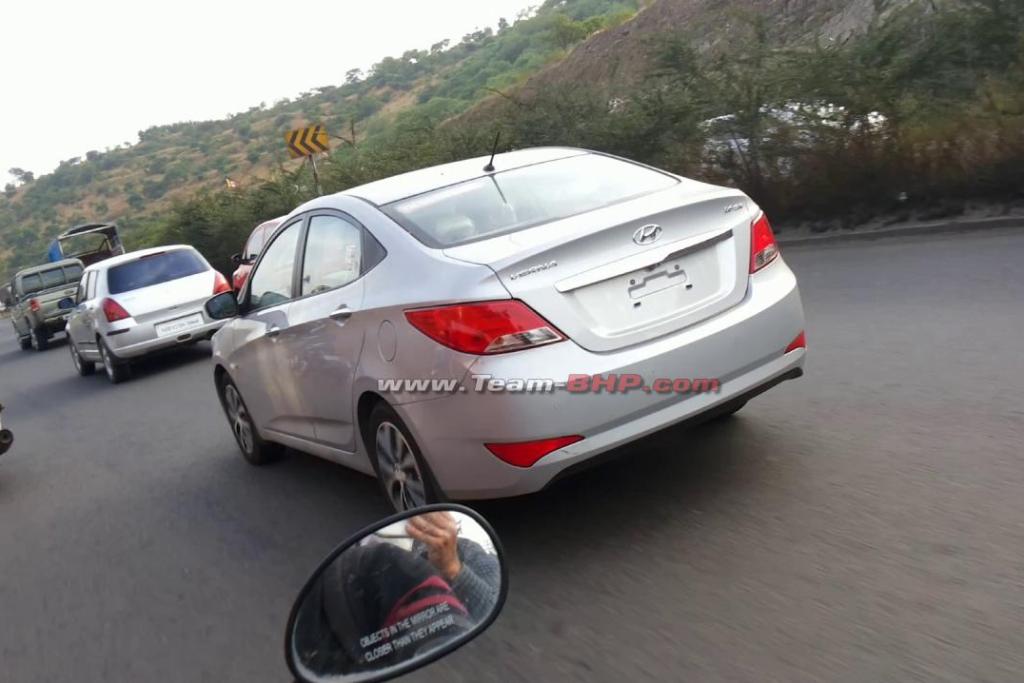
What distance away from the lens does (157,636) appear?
4.67 m

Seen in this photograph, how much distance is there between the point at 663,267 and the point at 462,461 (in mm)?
1160

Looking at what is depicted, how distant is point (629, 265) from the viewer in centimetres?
441

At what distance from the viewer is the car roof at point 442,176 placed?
5.40 m

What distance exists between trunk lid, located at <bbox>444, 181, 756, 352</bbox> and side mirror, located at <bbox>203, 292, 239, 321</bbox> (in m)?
2.69

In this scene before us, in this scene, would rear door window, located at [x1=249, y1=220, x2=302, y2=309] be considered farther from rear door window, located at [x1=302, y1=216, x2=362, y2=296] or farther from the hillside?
the hillside

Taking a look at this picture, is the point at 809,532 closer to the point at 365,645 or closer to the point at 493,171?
the point at 493,171

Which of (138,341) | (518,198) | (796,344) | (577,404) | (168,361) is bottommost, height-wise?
(168,361)

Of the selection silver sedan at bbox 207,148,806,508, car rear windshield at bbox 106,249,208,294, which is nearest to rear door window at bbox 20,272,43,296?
car rear windshield at bbox 106,249,208,294

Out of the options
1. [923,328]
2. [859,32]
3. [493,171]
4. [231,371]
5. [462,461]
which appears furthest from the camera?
[859,32]

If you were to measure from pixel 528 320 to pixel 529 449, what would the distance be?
0.51 m

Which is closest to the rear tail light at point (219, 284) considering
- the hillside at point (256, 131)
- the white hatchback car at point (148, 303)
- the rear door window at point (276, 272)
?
the white hatchback car at point (148, 303)

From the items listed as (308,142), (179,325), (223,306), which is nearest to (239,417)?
(223,306)

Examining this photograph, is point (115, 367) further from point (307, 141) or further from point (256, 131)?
point (256, 131)

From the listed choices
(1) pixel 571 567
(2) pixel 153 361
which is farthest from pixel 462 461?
(2) pixel 153 361
